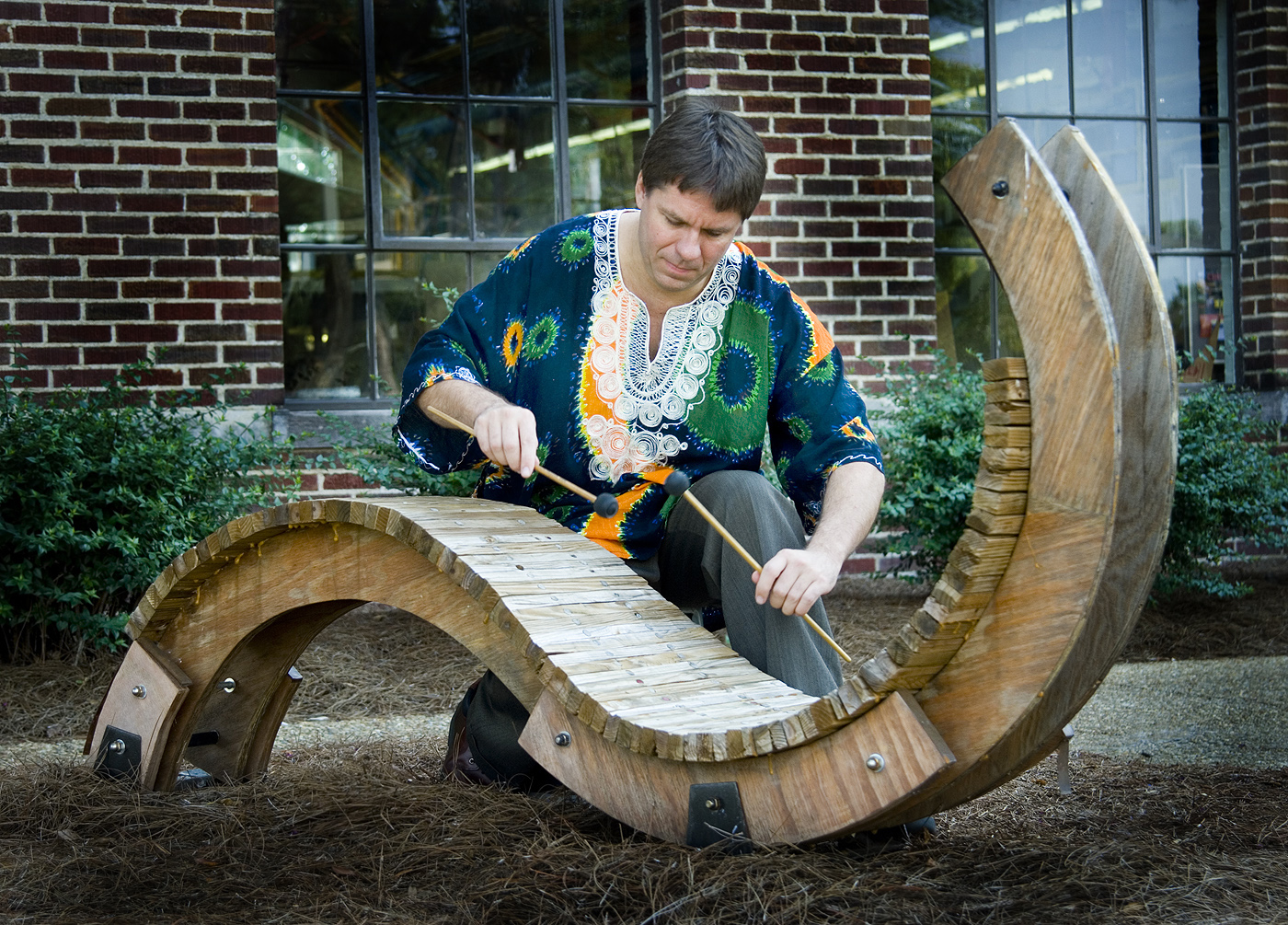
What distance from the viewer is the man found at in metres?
2.44

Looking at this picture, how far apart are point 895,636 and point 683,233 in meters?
0.86

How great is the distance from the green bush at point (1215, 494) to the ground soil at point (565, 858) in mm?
2265

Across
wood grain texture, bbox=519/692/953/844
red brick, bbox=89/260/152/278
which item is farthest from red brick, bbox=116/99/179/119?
wood grain texture, bbox=519/692/953/844

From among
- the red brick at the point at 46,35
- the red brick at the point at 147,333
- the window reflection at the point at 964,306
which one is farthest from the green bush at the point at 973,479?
the red brick at the point at 46,35

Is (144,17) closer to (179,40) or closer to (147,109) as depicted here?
(179,40)

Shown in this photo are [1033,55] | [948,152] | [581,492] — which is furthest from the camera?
[1033,55]

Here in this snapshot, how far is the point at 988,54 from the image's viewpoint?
6.04 meters

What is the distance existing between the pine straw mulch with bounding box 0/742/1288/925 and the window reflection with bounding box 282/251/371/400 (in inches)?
112

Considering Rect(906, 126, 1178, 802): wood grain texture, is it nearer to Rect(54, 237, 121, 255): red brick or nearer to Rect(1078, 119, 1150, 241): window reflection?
Rect(54, 237, 121, 255): red brick

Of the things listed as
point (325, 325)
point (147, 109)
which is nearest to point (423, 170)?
point (325, 325)

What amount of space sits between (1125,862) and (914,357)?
3.86m

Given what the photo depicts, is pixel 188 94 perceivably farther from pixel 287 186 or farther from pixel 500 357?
pixel 500 357

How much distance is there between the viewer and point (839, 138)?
542 centimetres

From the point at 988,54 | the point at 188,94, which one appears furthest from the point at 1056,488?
the point at 988,54
